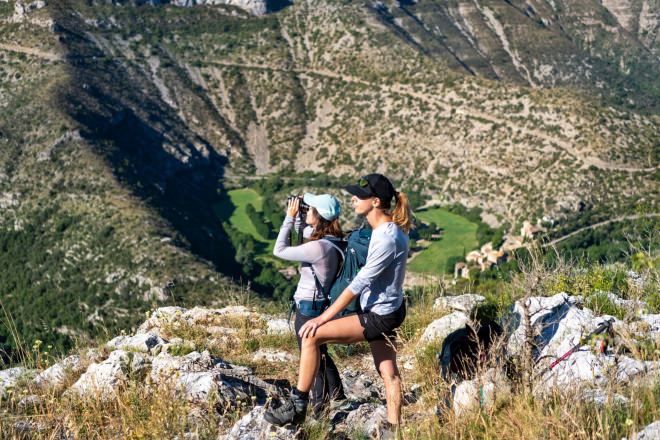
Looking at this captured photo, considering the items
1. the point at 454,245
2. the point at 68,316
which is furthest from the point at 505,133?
the point at 68,316

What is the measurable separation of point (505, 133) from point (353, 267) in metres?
77.4

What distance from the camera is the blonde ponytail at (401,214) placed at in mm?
3996

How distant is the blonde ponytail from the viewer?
3996 mm

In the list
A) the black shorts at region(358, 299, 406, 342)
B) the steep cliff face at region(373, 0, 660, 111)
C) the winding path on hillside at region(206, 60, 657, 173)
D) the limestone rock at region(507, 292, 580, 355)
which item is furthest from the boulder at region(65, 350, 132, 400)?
the steep cliff face at region(373, 0, 660, 111)

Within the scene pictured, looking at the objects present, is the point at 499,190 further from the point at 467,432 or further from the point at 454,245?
the point at 467,432

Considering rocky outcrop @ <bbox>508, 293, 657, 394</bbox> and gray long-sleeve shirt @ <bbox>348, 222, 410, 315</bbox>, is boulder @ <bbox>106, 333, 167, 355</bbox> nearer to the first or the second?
gray long-sleeve shirt @ <bbox>348, 222, 410, 315</bbox>

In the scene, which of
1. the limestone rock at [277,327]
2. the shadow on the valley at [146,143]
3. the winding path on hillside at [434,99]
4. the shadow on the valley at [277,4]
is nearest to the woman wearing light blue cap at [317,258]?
the limestone rock at [277,327]

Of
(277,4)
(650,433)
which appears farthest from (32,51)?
→ (650,433)

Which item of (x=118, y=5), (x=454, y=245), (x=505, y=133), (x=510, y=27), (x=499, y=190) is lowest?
(x=454, y=245)

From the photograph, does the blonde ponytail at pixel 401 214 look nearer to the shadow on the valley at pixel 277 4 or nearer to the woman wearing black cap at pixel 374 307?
the woman wearing black cap at pixel 374 307

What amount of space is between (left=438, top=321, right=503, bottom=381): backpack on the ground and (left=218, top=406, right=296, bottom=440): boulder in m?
1.43

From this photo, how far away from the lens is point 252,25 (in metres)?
124

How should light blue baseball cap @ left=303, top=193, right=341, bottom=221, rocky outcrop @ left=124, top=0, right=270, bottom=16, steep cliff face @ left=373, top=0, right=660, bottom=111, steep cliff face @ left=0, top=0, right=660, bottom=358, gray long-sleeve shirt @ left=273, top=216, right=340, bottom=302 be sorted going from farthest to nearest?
1. steep cliff face @ left=373, top=0, right=660, bottom=111
2. rocky outcrop @ left=124, top=0, right=270, bottom=16
3. steep cliff face @ left=0, top=0, right=660, bottom=358
4. light blue baseball cap @ left=303, top=193, right=341, bottom=221
5. gray long-sleeve shirt @ left=273, top=216, right=340, bottom=302

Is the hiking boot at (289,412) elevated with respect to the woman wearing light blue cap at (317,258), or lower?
lower
